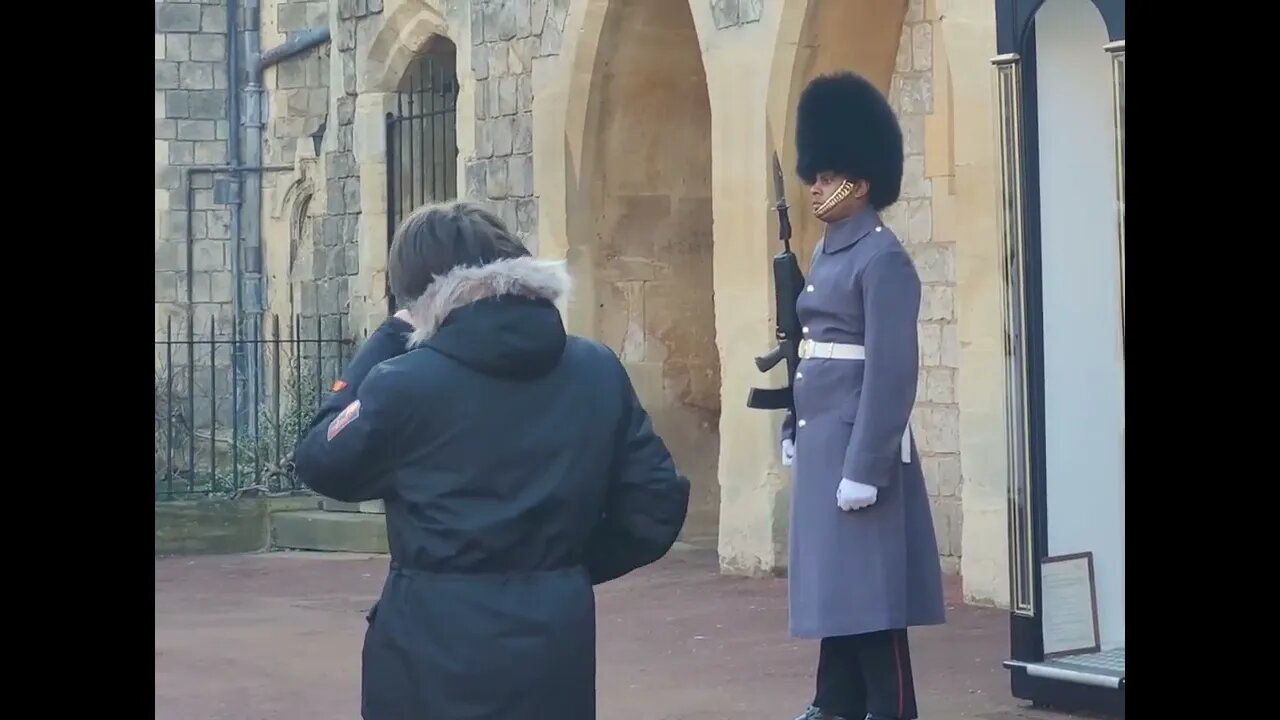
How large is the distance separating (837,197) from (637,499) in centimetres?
195

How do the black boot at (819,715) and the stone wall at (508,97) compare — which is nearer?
the black boot at (819,715)

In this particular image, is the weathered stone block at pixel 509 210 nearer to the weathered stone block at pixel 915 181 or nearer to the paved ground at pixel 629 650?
the paved ground at pixel 629 650

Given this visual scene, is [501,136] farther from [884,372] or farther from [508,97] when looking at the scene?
[884,372]

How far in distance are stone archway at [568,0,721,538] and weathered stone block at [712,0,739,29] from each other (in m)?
0.94

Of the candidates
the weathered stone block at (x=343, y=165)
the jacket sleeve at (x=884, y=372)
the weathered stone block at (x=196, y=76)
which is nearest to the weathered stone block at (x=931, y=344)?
the jacket sleeve at (x=884, y=372)

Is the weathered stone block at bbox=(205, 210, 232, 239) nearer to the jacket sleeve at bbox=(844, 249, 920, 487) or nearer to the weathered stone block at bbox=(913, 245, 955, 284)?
the weathered stone block at bbox=(913, 245, 955, 284)

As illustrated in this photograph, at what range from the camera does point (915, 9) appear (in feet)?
32.8

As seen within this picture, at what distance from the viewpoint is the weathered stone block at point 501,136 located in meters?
11.7

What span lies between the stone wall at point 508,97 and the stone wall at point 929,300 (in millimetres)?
1985

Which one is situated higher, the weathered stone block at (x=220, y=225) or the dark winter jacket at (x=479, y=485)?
the weathered stone block at (x=220, y=225)

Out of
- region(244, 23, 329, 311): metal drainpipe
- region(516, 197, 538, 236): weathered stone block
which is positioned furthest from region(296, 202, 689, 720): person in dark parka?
region(244, 23, 329, 311): metal drainpipe

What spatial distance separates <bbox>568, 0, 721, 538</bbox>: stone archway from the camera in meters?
11.1

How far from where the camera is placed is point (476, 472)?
12.5 ft
